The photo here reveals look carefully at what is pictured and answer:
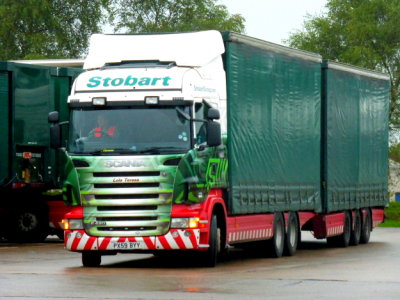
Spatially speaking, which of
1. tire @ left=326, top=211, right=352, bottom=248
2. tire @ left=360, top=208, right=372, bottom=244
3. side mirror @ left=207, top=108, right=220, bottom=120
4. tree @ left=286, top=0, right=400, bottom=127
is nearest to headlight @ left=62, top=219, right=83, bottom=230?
side mirror @ left=207, top=108, right=220, bottom=120

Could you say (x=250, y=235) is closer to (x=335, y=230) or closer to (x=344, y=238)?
(x=335, y=230)

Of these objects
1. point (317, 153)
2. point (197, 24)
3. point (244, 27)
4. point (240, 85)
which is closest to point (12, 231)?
point (317, 153)

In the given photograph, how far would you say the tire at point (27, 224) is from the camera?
1155 inches

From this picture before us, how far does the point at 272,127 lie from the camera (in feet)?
79.5

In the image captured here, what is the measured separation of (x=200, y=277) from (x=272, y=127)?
623cm

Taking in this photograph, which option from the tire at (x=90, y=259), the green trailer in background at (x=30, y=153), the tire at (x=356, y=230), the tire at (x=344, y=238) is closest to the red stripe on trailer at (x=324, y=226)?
the tire at (x=344, y=238)

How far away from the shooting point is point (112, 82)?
20500mm

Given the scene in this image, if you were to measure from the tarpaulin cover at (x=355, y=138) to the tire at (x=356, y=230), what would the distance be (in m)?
0.29

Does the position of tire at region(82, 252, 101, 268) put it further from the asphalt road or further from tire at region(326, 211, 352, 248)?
tire at region(326, 211, 352, 248)

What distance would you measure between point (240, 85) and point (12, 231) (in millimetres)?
9081

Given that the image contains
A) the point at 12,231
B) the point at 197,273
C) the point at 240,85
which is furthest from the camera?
the point at 12,231

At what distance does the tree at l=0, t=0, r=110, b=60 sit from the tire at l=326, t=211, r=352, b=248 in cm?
3751

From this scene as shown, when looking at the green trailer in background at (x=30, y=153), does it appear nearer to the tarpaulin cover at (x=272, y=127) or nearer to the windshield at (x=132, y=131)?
the tarpaulin cover at (x=272, y=127)

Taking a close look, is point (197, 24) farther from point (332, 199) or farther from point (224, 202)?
point (224, 202)
